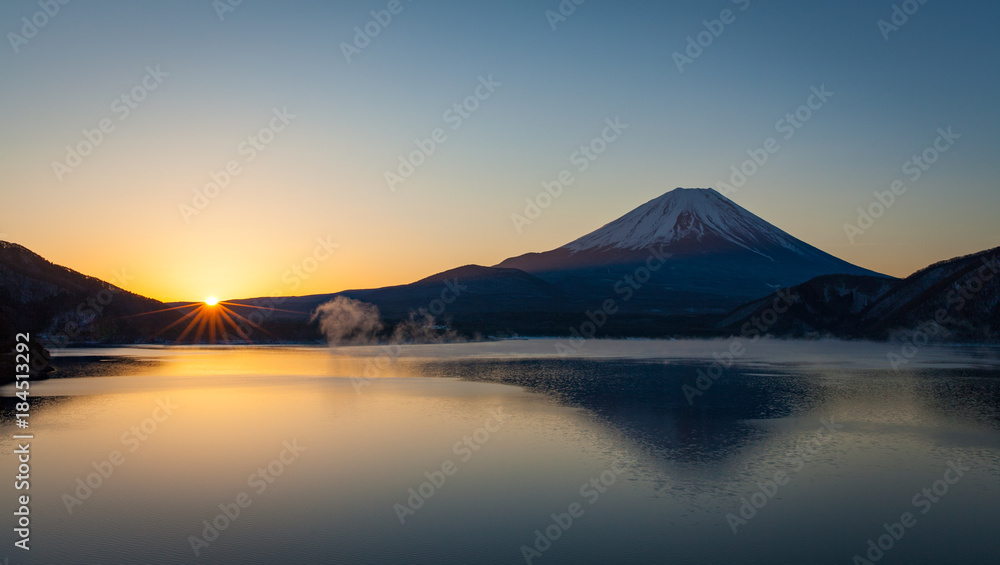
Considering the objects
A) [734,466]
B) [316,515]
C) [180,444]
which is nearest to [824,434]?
[734,466]

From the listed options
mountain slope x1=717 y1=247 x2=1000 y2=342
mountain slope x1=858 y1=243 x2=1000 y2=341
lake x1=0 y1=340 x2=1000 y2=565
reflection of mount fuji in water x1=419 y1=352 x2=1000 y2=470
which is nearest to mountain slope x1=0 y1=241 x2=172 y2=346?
lake x1=0 y1=340 x2=1000 y2=565

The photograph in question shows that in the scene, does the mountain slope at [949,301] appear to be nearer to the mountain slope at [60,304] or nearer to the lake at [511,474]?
the lake at [511,474]

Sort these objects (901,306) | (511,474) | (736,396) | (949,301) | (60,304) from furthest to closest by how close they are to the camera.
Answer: (901,306) → (949,301) → (60,304) → (736,396) → (511,474)

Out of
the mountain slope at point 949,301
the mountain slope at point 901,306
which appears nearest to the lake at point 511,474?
the mountain slope at point 949,301

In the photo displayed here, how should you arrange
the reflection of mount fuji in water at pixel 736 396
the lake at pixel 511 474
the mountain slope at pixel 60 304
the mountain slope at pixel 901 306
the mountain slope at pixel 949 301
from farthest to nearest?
the mountain slope at pixel 901 306 → the mountain slope at pixel 949 301 → the mountain slope at pixel 60 304 → the reflection of mount fuji in water at pixel 736 396 → the lake at pixel 511 474

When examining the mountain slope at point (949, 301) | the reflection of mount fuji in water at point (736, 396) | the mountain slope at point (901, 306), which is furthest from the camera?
the mountain slope at point (901, 306)

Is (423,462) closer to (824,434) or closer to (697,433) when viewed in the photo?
(697,433)

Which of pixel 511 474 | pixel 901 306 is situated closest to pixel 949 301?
pixel 901 306

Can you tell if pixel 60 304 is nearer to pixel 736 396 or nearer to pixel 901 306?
pixel 736 396

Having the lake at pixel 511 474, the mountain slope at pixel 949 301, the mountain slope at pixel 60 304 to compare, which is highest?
the mountain slope at pixel 60 304
